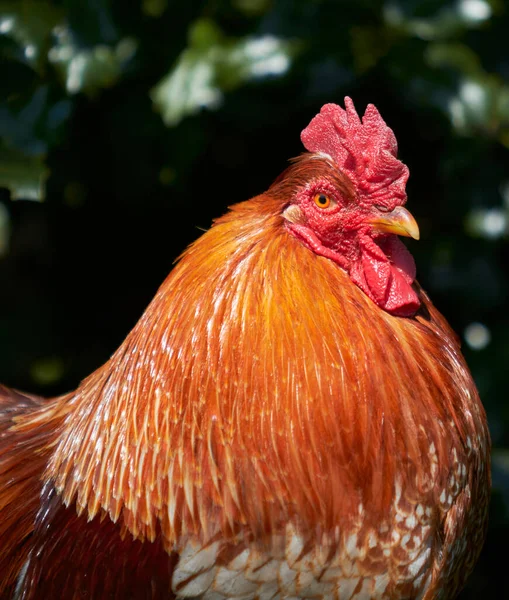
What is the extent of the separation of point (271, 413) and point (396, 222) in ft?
2.13

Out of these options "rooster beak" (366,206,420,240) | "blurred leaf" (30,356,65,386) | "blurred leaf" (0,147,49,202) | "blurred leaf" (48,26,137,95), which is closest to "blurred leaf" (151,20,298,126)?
"blurred leaf" (48,26,137,95)

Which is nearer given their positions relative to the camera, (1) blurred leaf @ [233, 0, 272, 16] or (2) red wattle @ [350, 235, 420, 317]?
(2) red wattle @ [350, 235, 420, 317]

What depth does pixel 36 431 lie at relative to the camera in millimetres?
2955

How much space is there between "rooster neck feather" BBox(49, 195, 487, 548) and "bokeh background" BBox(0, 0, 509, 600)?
72.2 inches

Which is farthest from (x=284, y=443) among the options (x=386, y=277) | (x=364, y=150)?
(x=364, y=150)

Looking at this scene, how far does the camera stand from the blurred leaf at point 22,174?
4027mm

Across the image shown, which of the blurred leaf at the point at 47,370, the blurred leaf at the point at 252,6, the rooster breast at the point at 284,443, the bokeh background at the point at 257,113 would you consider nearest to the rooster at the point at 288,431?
the rooster breast at the point at 284,443

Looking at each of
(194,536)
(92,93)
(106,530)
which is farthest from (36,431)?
(92,93)

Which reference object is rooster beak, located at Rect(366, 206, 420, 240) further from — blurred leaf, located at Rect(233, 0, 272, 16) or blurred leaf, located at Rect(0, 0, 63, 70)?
blurred leaf, located at Rect(0, 0, 63, 70)

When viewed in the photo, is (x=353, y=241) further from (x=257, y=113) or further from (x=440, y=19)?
(x=440, y=19)

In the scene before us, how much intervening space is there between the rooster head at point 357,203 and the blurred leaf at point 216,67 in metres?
1.72

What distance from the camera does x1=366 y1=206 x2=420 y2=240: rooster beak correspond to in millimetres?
2439

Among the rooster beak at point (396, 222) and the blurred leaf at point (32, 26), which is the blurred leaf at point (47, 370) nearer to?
the blurred leaf at point (32, 26)

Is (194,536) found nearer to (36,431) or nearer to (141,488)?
(141,488)
